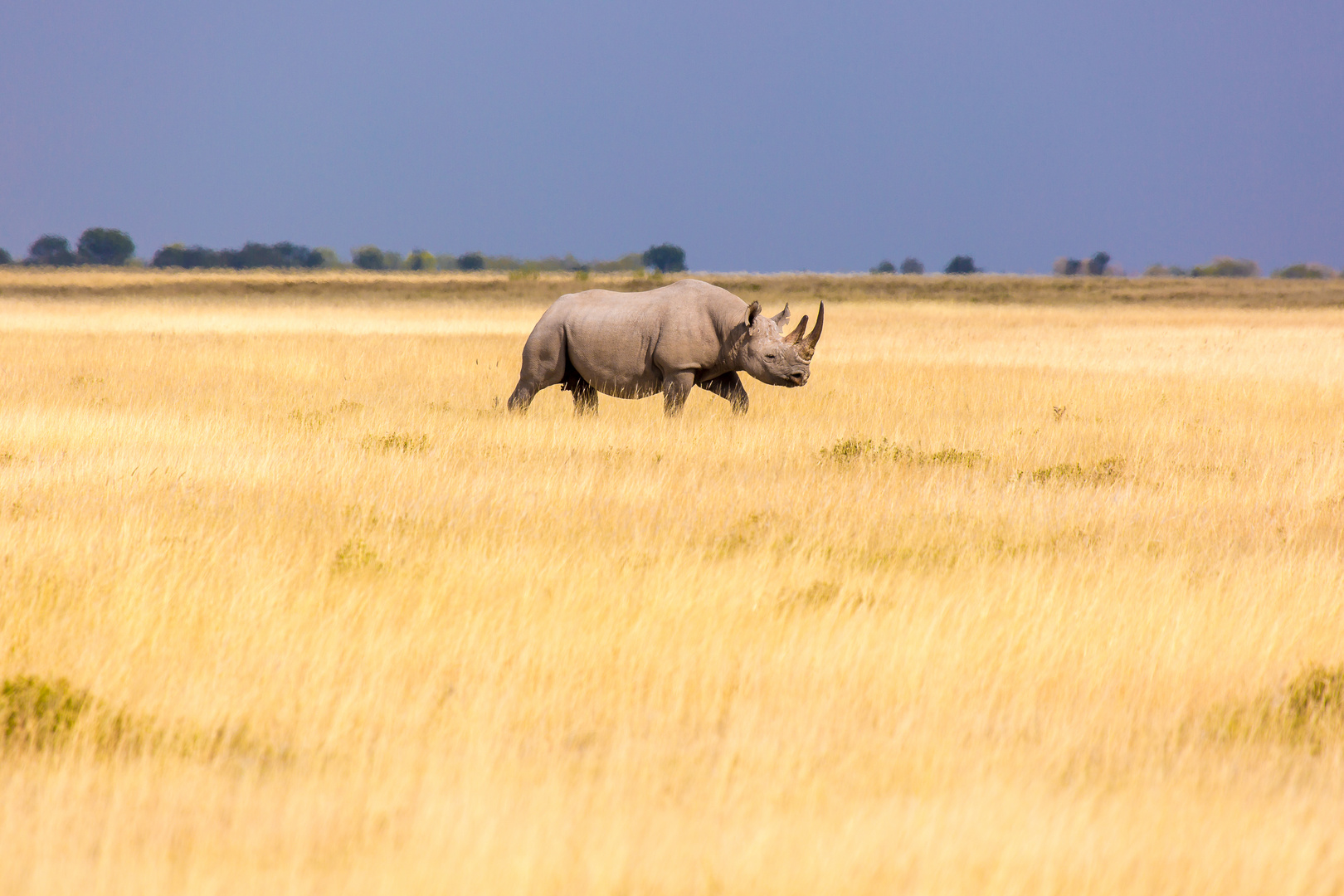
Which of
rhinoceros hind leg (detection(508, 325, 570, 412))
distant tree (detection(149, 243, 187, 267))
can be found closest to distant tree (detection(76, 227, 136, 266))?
distant tree (detection(149, 243, 187, 267))

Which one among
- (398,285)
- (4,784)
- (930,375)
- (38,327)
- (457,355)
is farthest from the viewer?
(398,285)

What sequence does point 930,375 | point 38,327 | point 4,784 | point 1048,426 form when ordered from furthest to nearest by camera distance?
point 38,327 → point 930,375 → point 1048,426 → point 4,784

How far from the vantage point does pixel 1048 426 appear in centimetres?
1314

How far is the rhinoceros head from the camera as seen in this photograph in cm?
1288

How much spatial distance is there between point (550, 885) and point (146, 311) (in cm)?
3416

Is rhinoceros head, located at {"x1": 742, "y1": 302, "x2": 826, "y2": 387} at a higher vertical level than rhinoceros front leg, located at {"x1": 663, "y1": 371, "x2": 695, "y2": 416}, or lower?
higher

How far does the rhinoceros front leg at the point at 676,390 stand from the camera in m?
13.0

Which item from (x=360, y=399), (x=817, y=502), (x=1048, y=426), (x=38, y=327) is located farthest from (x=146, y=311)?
(x=817, y=502)

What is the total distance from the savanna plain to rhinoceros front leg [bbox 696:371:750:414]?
163 cm

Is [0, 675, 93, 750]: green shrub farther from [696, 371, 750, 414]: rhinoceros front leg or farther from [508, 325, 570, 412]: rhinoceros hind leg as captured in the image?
[696, 371, 750, 414]: rhinoceros front leg

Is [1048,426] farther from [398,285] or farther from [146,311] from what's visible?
[398,285]

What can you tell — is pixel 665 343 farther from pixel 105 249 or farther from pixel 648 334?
pixel 105 249

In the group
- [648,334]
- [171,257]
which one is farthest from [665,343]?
[171,257]

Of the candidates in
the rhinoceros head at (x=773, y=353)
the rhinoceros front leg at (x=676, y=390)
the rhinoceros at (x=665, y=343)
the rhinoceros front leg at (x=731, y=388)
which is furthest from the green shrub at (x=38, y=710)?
the rhinoceros front leg at (x=731, y=388)
